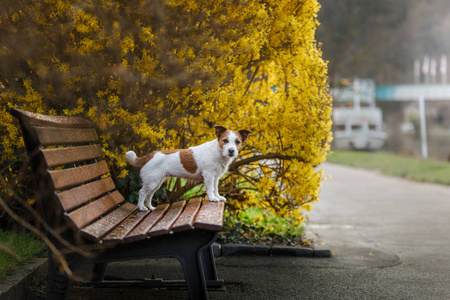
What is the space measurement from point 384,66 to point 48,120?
38531 mm

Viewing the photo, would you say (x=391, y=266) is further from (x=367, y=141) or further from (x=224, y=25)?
(x=367, y=141)

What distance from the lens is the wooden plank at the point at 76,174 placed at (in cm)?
316

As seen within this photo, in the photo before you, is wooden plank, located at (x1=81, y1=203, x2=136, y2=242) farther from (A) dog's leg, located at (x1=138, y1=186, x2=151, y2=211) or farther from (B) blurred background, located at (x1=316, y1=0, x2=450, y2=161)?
(B) blurred background, located at (x1=316, y1=0, x2=450, y2=161)

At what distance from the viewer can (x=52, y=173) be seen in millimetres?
3111

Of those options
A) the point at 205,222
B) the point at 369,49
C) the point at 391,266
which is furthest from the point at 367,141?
the point at 205,222

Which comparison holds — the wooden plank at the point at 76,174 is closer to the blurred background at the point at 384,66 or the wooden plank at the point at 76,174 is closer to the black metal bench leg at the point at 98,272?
the black metal bench leg at the point at 98,272

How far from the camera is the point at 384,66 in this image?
129 feet

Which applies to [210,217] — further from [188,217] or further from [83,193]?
[83,193]

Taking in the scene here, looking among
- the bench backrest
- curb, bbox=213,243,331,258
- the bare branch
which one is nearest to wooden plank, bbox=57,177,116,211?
the bench backrest

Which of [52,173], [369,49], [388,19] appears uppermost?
[388,19]

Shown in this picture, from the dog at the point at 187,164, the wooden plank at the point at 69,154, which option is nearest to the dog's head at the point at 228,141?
the dog at the point at 187,164

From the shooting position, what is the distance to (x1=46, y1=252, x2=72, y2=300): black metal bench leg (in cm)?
317

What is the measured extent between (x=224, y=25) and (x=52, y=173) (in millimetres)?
2505

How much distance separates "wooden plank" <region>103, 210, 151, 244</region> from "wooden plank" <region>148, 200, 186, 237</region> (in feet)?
0.55
